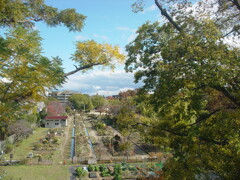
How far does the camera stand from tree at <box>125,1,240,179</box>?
3900 mm

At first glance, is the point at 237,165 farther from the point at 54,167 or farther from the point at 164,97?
the point at 54,167

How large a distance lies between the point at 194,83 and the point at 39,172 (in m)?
13.3

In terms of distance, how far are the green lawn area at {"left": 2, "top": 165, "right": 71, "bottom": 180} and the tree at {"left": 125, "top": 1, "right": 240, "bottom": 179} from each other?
32.7 feet

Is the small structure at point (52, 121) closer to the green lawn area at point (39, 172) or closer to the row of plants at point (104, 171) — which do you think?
the green lawn area at point (39, 172)

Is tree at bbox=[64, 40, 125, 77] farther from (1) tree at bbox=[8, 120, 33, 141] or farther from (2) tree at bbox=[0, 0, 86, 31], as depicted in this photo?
(1) tree at bbox=[8, 120, 33, 141]

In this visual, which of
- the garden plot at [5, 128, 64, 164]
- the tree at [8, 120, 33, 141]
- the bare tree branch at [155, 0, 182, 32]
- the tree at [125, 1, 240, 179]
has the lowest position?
the garden plot at [5, 128, 64, 164]

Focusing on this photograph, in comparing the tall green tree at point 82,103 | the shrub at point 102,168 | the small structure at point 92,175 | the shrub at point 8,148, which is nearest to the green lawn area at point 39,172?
the small structure at point 92,175

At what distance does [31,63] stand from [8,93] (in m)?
0.98

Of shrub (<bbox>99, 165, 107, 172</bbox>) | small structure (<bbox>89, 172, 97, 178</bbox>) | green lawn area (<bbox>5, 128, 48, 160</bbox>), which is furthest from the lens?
green lawn area (<bbox>5, 128, 48, 160</bbox>)

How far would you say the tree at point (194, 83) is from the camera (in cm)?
390

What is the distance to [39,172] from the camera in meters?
13.4

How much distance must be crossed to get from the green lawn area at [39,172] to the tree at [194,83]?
9.96m

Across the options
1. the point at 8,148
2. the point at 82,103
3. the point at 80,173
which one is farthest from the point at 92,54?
the point at 82,103

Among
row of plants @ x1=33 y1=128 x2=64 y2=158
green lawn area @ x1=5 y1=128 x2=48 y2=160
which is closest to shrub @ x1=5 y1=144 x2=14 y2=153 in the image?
green lawn area @ x1=5 y1=128 x2=48 y2=160
